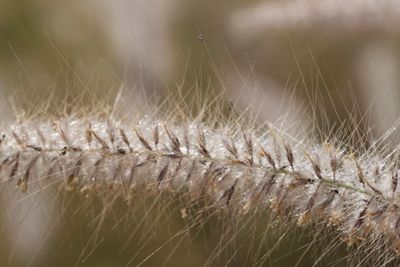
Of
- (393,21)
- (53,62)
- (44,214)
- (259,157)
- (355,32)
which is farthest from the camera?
(53,62)

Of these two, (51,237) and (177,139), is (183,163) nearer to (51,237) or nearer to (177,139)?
(177,139)

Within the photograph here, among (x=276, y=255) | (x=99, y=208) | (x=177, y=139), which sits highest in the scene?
(x=177, y=139)

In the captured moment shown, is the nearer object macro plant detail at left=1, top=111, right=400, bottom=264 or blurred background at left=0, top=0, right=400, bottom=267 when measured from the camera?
macro plant detail at left=1, top=111, right=400, bottom=264

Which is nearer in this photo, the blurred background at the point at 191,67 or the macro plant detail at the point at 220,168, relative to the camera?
the macro plant detail at the point at 220,168

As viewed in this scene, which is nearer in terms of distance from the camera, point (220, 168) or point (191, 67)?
point (220, 168)

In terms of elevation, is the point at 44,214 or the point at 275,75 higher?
the point at 275,75

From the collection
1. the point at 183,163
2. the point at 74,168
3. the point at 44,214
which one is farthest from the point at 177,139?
the point at 44,214

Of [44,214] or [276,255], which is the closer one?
[276,255]

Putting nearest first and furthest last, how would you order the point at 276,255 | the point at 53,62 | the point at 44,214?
the point at 276,255
the point at 44,214
the point at 53,62
